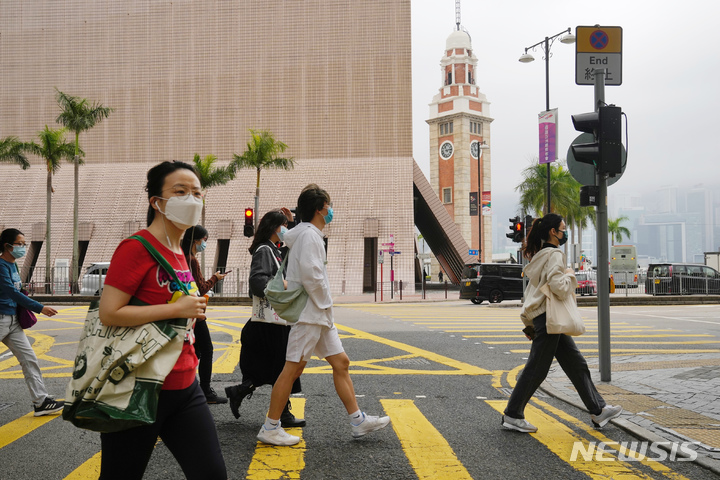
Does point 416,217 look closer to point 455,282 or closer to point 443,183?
point 455,282

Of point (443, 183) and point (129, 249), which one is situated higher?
point (443, 183)

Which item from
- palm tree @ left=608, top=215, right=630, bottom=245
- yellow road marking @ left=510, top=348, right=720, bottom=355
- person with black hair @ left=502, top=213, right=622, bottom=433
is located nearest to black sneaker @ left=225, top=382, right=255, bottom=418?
person with black hair @ left=502, top=213, right=622, bottom=433

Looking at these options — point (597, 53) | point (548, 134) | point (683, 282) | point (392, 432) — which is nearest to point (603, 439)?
point (392, 432)

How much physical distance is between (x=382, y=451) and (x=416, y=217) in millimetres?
43801

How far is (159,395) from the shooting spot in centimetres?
274

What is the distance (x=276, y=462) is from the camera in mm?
4523

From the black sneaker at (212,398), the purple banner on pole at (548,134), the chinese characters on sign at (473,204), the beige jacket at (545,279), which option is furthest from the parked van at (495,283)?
the chinese characters on sign at (473,204)

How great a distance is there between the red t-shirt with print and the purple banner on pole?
69.5 ft

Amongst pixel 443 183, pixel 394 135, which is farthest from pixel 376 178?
pixel 443 183

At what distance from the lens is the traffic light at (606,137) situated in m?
7.50

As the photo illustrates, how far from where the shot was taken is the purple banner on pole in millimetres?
22406

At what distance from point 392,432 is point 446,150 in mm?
84018

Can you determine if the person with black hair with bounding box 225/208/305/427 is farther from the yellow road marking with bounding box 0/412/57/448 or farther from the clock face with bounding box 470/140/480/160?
the clock face with bounding box 470/140/480/160

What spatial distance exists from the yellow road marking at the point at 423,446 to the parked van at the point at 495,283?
19.3 meters
